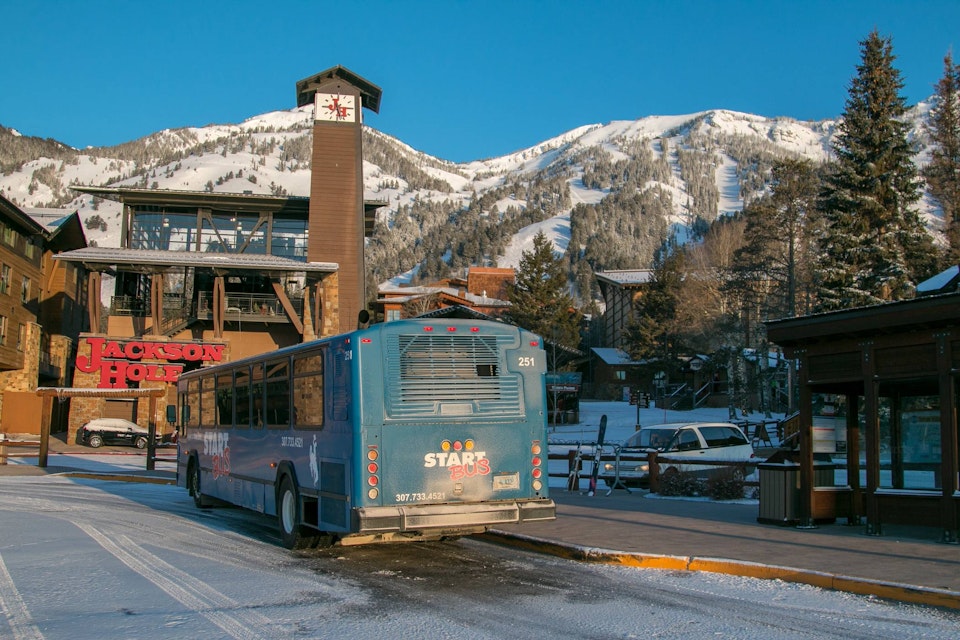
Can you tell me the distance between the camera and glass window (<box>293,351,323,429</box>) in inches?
429

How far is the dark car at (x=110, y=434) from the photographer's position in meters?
40.6

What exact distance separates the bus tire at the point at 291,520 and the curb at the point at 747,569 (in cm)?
297

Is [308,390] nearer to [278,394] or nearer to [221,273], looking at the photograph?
[278,394]

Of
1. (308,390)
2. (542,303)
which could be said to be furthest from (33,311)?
(308,390)

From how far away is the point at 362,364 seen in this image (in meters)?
10.1

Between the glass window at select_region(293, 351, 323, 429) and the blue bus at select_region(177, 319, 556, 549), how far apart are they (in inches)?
0.6

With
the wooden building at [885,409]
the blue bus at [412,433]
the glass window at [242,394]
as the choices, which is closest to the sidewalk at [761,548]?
the wooden building at [885,409]

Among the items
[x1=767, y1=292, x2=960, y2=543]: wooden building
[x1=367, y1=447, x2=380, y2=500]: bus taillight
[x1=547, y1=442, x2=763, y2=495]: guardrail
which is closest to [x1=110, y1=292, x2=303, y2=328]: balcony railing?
[x1=547, y1=442, x2=763, y2=495]: guardrail

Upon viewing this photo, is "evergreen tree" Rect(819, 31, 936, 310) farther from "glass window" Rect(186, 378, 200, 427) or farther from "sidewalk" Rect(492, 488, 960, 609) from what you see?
"glass window" Rect(186, 378, 200, 427)

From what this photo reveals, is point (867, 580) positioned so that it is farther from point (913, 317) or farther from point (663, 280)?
point (663, 280)

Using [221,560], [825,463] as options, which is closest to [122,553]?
[221,560]

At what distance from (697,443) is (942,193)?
24230mm

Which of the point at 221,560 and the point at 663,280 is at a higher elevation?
the point at 663,280

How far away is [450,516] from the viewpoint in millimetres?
10203
